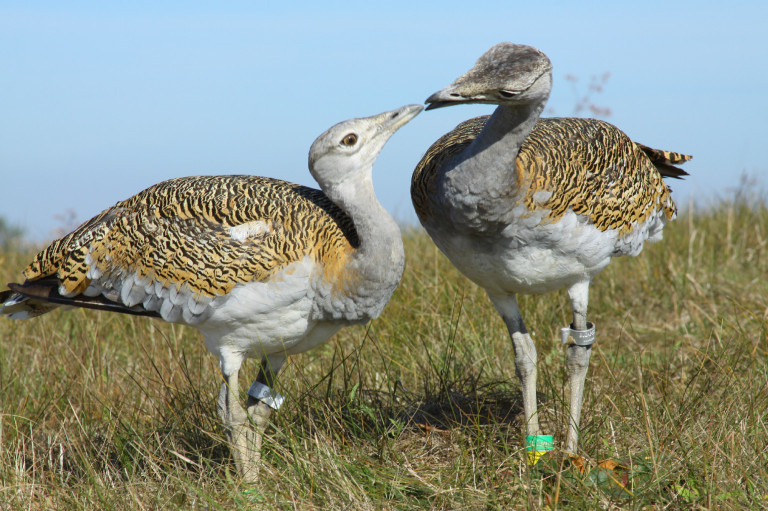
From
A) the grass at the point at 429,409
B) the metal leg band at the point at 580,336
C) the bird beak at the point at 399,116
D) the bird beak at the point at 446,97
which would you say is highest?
the bird beak at the point at 446,97

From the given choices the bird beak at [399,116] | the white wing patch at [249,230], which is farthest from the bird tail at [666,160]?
the white wing patch at [249,230]

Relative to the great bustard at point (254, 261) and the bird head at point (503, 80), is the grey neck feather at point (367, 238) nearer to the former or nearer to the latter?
the great bustard at point (254, 261)

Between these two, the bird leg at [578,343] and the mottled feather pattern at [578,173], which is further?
the bird leg at [578,343]

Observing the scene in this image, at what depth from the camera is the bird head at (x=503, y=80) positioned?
3184mm

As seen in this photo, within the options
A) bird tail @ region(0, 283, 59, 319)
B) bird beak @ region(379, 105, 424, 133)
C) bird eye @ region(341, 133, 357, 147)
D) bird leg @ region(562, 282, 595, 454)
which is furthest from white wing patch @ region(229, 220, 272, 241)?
bird leg @ region(562, 282, 595, 454)

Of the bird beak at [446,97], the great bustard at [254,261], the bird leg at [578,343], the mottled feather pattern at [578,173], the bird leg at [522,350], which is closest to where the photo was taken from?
the bird beak at [446,97]

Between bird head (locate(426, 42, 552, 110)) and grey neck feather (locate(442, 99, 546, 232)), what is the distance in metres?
0.11

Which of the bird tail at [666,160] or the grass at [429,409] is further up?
the bird tail at [666,160]

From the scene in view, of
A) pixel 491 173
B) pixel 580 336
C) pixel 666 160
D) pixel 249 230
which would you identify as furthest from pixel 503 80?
pixel 666 160

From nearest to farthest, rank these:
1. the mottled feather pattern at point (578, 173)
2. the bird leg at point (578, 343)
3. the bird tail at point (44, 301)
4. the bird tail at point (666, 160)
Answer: the mottled feather pattern at point (578, 173) → the bird tail at point (44, 301) → the bird leg at point (578, 343) → the bird tail at point (666, 160)

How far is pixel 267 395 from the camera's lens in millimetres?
3875

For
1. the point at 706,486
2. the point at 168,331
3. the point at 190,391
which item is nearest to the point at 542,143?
the point at 706,486

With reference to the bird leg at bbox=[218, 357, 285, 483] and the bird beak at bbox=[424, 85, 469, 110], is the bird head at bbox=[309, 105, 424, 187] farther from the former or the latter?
the bird leg at bbox=[218, 357, 285, 483]

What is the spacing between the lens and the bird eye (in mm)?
3404
